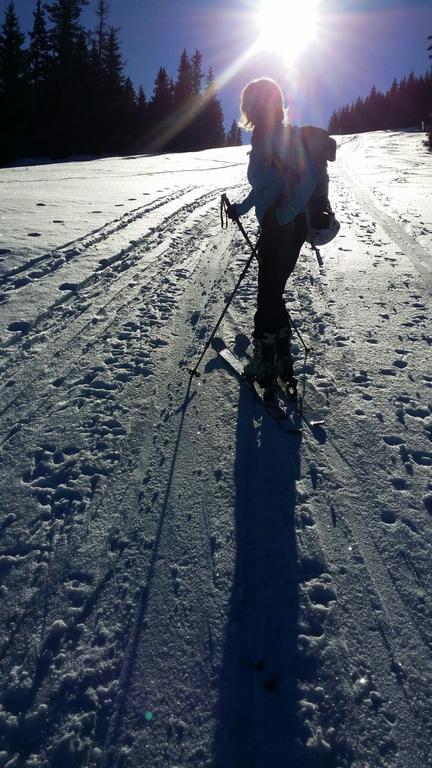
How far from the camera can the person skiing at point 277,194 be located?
285 cm

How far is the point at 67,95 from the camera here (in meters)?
36.1

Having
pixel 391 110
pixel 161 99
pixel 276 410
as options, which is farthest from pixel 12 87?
pixel 391 110

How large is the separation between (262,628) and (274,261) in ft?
7.72

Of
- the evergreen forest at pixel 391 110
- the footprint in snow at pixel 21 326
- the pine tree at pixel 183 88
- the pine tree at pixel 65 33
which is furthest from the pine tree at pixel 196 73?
the footprint in snow at pixel 21 326

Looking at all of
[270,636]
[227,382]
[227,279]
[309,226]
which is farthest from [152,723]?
[227,279]

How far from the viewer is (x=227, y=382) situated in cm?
359

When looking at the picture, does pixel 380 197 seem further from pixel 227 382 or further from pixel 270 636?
pixel 270 636

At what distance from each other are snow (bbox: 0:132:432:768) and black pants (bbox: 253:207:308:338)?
557mm

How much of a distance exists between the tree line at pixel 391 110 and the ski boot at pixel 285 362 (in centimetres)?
8312

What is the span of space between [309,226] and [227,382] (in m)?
1.31

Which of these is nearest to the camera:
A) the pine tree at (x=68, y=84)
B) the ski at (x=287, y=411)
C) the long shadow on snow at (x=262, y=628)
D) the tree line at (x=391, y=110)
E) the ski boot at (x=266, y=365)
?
the long shadow on snow at (x=262, y=628)

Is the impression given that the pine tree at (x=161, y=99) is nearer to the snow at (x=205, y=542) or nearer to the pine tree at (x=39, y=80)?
the pine tree at (x=39, y=80)

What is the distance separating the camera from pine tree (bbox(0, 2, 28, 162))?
31.5m

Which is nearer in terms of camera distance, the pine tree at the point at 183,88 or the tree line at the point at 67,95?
the tree line at the point at 67,95
